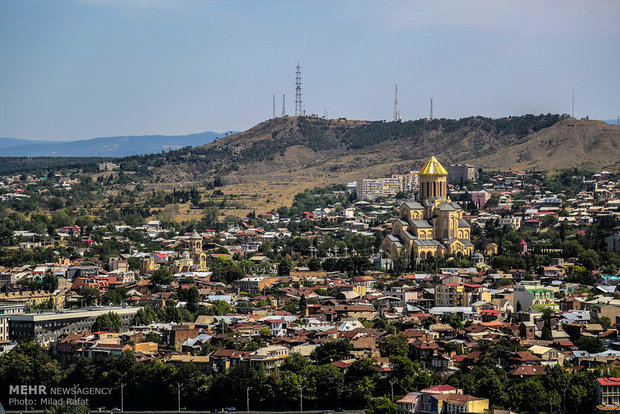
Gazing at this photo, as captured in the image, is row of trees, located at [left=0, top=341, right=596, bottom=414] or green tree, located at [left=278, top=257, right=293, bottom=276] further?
green tree, located at [left=278, top=257, right=293, bottom=276]

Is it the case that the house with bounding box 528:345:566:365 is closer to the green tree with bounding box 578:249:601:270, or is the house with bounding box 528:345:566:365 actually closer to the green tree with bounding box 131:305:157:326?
the green tree with bounding box 131:305:157:326

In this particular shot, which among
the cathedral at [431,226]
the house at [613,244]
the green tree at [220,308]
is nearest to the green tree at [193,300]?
the green tree at [220,308]

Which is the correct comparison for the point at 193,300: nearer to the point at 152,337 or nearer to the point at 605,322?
the point at 152,337

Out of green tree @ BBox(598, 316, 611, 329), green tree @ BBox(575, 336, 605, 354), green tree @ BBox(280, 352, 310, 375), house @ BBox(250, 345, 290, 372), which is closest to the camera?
green tree @ BBox(280, 352, 310, 375)

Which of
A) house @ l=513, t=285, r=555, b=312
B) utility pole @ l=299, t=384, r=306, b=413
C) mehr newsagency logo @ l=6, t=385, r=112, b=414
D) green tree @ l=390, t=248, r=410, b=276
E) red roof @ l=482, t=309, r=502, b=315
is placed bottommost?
mehr newsagency logo @ l=6, t=385, r=112, b=414

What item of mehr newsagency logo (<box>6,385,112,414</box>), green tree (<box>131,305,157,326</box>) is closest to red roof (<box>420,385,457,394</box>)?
mehr newsagency logo (<box>6,385,112,414</box>)

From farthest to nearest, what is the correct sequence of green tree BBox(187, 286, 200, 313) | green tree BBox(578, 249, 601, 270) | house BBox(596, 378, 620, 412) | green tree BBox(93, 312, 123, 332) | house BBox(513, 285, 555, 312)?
green tree BBox(578, 249, 601, 270) → green tree BBox(187, 286, 200, 313) → house BBox(513, 285, 555, 312) → green tree BBox(93, 312, 123, 332) → house BBox(596, 378, 620, 412)
